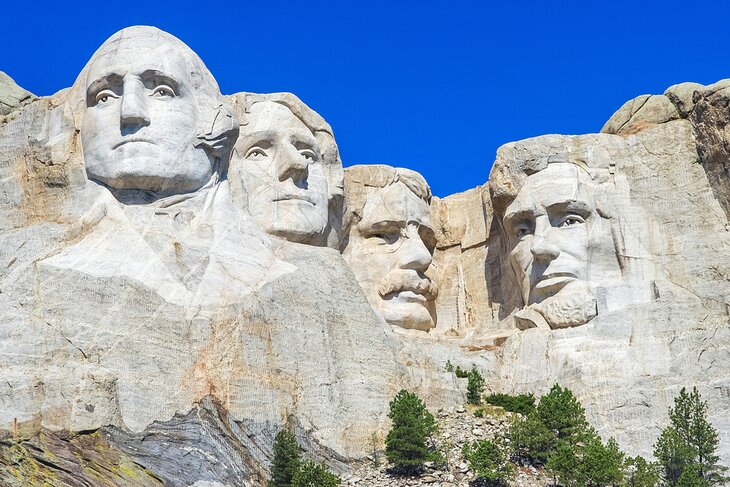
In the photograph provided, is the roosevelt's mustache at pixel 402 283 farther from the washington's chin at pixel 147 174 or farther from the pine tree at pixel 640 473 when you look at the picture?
the pine tree at pixel 640 473

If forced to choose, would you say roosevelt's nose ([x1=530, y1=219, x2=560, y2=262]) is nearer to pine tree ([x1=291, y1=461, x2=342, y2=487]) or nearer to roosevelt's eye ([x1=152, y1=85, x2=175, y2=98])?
roosevelt's eye ([x1=152, y1=85, x2=175, y2=98])

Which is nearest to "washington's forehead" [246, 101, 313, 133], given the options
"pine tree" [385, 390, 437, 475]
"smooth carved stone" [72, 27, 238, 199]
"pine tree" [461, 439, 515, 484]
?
"smooth carved stone" [72, 27, 238, 199]

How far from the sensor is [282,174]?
3991cm

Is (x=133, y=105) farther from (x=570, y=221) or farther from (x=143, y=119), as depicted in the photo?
(x=570, y=221)

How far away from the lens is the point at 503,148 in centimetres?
4100

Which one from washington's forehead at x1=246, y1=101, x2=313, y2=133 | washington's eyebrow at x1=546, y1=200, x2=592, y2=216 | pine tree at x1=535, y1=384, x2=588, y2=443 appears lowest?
pine tree at x1=535, y1=384, x2=588, y2=443

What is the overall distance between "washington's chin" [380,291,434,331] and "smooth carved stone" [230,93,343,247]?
4.46ft

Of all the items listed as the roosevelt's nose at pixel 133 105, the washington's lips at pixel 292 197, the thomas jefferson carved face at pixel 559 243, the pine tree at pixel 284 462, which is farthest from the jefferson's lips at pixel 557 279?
the roosevelt's nose at pixel 133 105

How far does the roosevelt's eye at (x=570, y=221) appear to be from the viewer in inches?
1577

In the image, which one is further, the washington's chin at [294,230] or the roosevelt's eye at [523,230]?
the roosevelt's eye at [523,230]

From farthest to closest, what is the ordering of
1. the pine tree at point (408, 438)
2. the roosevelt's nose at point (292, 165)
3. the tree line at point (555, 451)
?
the roosevelt's nose at point (292, 165)
the pine tree at point (408, 438)
the tree line at point (555, 451)

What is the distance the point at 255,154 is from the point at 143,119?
9.84 ft

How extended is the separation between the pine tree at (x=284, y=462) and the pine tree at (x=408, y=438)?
136 cm

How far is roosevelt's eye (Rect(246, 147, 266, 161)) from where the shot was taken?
40094mm
